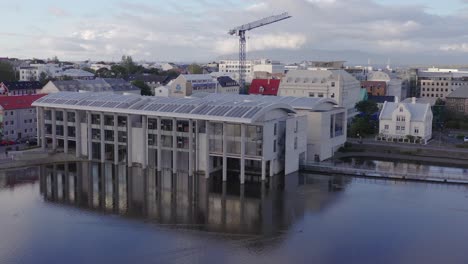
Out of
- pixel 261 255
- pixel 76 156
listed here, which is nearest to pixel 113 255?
pixel 261 255

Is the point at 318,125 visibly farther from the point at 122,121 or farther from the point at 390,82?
the point at 390,82

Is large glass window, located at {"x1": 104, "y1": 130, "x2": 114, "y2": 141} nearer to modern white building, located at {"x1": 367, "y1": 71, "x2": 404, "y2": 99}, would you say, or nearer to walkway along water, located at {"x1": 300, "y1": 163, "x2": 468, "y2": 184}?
walkway along water, located at {"x1": 300, "y1": 163, "x2": 468, "y2": 184}

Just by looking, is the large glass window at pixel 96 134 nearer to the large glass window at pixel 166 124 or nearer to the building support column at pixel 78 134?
the building support column at pixel 78 134

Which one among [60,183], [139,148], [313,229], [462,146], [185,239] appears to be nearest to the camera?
[185,239]

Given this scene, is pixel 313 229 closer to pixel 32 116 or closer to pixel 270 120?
pixel 270 120

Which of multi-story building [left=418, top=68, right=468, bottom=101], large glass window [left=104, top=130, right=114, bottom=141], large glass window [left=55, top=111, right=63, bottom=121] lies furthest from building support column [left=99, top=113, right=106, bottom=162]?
multi-story building [left=418, top=68, right=468, bottom=101]

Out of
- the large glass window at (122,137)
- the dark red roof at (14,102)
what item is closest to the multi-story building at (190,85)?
the dark red roof at (14,102)
